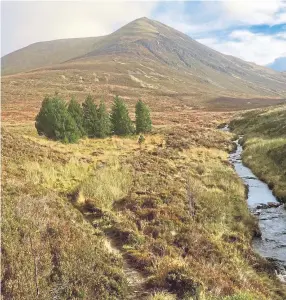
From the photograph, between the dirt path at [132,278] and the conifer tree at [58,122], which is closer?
the dirt path at [132,278]

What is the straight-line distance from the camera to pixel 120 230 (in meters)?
14.2

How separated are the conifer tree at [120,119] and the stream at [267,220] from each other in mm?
20490

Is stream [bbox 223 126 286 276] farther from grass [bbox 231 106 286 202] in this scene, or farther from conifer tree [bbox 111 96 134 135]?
conifer tree [bbox 111 96 134 135]

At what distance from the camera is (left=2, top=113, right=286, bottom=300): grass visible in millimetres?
9797

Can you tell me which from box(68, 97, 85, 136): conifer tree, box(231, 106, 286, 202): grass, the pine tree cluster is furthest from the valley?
box(68, 97, 85, 136): conifer tree

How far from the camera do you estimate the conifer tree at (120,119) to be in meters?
46.8

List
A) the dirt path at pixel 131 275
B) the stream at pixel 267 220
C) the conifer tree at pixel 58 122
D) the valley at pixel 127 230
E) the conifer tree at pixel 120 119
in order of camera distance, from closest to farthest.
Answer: the valley at pixel 127 230
the dirt path at pixel 131 275
the stream at pixel 267 220
the conifer tree at pixel 58 122
the conifer tree at pixel 120 119

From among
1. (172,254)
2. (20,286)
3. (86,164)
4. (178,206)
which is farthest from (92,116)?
(20,286)

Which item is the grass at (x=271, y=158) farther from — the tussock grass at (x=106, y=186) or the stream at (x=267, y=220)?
the tussock grass at (x=106, y=186)

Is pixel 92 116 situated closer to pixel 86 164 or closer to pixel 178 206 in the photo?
pixel 86 164

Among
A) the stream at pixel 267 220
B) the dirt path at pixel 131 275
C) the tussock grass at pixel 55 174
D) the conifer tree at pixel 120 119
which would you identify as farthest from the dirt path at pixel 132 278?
the conifer tree at pixel 120 119

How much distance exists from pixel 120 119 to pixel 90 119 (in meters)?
5.12

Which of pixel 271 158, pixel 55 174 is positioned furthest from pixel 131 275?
pixel 271 158

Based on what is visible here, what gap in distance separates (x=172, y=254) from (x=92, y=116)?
108 ft
